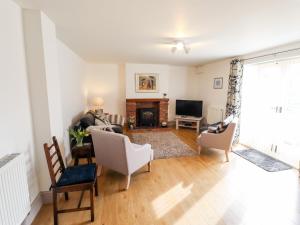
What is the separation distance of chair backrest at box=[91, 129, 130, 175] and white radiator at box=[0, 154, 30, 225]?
1.06 m

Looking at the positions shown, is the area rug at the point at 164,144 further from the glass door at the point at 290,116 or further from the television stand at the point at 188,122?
the glass door at the point at 290,116

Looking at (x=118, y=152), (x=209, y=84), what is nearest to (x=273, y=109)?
(x=209, y=84)

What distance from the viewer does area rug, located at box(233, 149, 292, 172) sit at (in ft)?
10.4

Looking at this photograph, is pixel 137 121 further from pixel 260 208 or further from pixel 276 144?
pixel 260 208

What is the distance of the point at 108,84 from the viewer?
6.05 m

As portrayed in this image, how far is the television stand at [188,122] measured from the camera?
582 centimetres

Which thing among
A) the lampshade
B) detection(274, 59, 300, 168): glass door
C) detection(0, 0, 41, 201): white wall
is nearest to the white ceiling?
detection(0, 0, 41, 201): white wall

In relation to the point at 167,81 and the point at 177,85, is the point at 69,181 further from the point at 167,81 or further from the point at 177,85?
the point at 177,85

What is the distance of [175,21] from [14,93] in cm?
201

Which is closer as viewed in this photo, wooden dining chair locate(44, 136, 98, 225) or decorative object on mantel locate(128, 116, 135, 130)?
wooden dining chair locate(44, 136, 98, 225)

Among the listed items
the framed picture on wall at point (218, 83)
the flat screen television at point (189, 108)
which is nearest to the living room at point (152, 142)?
the framed picture on wall at point (218, 83)

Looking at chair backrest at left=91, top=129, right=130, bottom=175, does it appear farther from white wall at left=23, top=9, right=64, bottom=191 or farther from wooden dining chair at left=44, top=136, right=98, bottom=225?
white wall at left=23, top=9, right=64, bottom=191

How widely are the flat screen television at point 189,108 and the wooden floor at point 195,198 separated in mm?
2941

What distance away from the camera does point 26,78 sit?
6.28 ft
